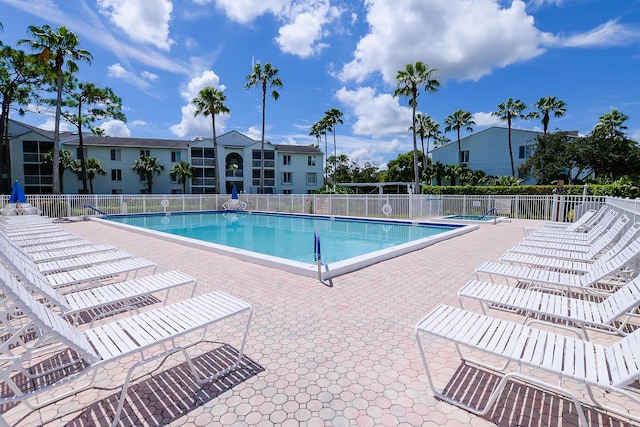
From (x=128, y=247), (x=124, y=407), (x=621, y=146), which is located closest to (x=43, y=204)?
(x=128, y=247)

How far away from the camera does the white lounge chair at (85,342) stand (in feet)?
7.04

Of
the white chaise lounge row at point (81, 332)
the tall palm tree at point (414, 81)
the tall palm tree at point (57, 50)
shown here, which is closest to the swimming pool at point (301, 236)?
the white chaise lounge row at point (81, 332)

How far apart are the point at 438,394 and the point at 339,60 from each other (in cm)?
1971

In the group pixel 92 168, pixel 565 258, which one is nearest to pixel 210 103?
pixel 92 168

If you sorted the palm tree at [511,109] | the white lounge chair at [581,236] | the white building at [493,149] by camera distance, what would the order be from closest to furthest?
the white lounge chair at [581,236] < the white building at [493,149] < the palm tree at [511,109]

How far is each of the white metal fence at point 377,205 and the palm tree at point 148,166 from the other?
51.7 ft

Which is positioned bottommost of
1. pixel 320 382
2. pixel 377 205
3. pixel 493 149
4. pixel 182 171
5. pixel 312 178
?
pixel 320 382

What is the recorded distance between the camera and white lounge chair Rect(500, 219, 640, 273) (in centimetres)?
491

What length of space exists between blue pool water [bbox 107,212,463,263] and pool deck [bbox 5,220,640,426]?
480 cm

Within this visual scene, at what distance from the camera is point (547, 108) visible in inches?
1330

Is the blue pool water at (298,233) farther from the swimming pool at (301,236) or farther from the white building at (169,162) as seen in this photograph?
the white building at (169,162)

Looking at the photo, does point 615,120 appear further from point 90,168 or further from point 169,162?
point 90,168

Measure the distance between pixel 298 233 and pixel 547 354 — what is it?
43.1 feet

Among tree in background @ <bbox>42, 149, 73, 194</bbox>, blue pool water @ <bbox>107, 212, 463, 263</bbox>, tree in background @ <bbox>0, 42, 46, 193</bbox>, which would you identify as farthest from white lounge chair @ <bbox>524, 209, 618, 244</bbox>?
tree in background @ <bbox>42, 149, 73, 194</bbox>
